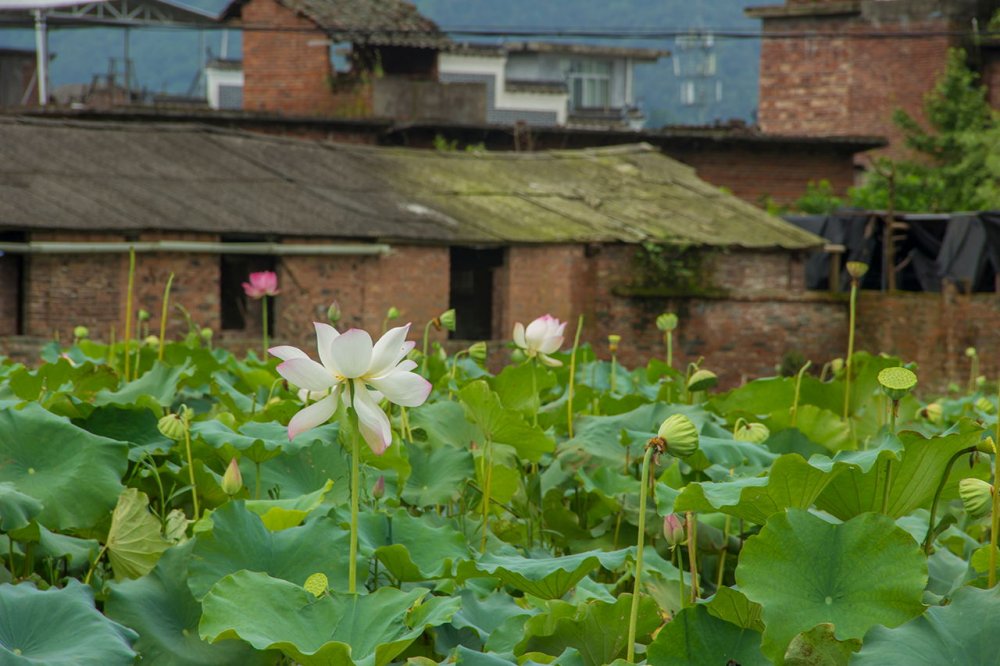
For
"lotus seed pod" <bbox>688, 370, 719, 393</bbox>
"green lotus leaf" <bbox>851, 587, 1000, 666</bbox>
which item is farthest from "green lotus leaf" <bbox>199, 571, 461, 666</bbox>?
"lotus seed pod" <bbox>688, 370, 719, 393</bbox>

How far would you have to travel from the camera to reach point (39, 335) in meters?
14.1

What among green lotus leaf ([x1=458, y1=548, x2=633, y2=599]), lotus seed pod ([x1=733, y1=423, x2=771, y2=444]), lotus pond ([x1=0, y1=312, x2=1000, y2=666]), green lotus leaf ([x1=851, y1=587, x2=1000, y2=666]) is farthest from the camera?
lotus seed pod ([x1=733, y1=423, x2=771, y2=444])

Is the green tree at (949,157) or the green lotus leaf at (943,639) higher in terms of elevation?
the green tree at (949,157)

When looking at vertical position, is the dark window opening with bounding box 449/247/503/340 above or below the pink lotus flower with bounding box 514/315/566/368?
below

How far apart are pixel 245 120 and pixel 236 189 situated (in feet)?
20.8

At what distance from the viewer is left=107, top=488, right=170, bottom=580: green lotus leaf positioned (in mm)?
2592

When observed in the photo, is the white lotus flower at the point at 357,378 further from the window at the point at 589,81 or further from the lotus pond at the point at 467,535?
the window at the point at 589,81

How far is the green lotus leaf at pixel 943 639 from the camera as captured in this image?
6.08 feet

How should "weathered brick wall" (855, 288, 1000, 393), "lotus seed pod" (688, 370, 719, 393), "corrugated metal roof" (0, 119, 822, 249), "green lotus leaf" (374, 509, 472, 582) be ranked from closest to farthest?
"green lotus leaf" (374, 509, 472, 582) < "lotus seed pod" (688, 370, 719, 393) < "corrugated metal roof" (0, 119, 822, 249) < "weathered brick wall" (855, 288, 1000, 393)

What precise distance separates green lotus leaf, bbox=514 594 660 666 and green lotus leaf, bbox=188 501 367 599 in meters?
0.35

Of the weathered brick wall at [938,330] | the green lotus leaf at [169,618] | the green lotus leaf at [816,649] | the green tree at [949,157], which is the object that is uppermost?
the green tree at [949,157]

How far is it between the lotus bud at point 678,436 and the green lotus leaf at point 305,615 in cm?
41

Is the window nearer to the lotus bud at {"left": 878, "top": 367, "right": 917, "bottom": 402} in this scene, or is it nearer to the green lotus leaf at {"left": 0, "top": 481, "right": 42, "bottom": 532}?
the lotus bud at {"left": 878, "top": 367, "right": 917, "bottom": 402}

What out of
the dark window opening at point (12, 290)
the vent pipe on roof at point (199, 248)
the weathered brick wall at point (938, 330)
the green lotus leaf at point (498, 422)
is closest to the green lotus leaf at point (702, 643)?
the green lotus leaf at point (498, 422)
